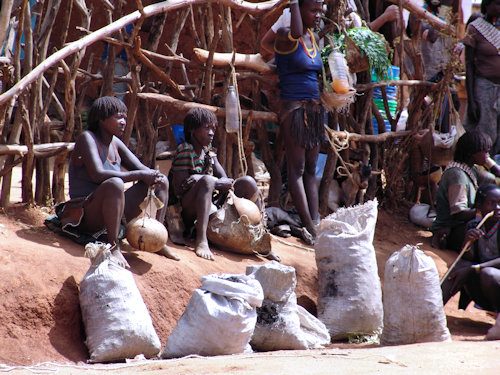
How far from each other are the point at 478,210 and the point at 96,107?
10.4 ft

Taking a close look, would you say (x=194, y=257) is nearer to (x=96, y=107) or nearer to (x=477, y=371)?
(x=96, y=107)

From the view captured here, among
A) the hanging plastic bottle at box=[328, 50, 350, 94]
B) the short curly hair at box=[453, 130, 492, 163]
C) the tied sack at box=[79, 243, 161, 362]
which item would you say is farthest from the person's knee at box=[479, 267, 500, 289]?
the tied sack at box=[79, 243, 161, 362]

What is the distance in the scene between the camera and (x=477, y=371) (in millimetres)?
3484

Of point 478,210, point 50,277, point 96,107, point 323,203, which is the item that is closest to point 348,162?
point 323,203

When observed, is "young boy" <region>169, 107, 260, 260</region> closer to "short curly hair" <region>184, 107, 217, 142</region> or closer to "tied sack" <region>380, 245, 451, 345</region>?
"short curly hair" <region>184, 107, 217, 142</region>

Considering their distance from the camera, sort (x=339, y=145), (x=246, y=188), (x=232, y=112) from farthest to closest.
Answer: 1. (x=339, y=145)
2. (x=232, y=112)
3. (x=246, y=188)

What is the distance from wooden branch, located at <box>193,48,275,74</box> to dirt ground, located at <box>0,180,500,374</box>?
5.78 ft

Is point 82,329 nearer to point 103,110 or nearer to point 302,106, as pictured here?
point 103,110

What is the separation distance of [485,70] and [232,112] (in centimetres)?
336

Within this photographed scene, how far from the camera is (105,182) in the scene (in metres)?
4.36

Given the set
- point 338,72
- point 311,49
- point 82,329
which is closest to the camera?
point 82,329

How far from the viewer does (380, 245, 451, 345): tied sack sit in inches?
177

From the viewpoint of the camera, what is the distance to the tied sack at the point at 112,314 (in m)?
3.81

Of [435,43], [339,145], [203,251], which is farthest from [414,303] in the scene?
[435,43]
